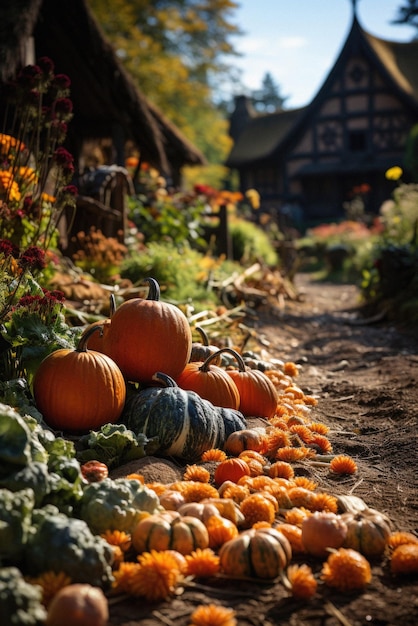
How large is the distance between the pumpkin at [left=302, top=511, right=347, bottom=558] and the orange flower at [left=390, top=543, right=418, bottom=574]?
18cm

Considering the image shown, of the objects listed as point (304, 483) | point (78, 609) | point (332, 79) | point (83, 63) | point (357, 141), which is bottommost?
point (304, 483)

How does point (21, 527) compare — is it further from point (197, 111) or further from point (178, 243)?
point (197, 111)

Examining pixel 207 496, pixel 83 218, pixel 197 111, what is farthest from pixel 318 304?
pixel 197 111

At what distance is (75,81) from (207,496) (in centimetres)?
808

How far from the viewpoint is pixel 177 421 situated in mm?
3021

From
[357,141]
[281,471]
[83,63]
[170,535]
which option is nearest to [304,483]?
[281,471]

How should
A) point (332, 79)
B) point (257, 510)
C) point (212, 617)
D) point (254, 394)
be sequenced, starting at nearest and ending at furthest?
point (212, 617) → point (257, 510) → point (254, 394) → point (332, 79)

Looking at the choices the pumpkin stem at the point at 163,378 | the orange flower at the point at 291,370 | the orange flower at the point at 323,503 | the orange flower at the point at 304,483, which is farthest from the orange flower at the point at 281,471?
the orange flower at the point at 291,370

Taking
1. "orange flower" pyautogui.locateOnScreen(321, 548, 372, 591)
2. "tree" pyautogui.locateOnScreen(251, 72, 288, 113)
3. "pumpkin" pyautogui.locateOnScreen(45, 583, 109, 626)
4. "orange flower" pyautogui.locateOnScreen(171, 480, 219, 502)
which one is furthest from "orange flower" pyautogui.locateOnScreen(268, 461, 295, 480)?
"tree" pyautogui.locateOnScreen(251, 72, 288, 113)

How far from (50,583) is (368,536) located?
1073mm

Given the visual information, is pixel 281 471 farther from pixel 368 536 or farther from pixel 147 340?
pixel 147 340

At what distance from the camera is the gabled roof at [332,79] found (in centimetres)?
2398

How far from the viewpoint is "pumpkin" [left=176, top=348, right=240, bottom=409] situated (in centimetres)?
355

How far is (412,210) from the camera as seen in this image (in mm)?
11133
